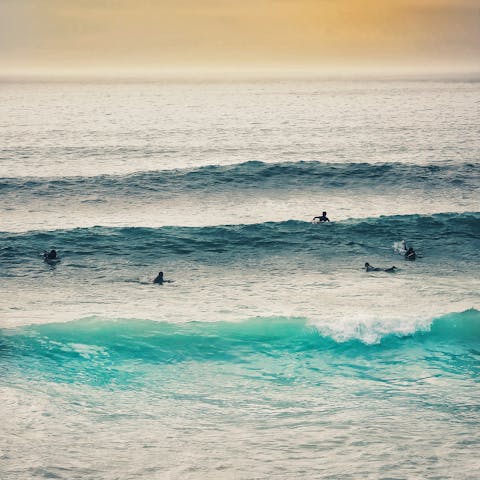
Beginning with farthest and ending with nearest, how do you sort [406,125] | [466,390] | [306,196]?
[406,125] → [306,196] → [466,390]

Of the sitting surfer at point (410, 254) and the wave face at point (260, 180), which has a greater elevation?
the wave face at point (260, 180)

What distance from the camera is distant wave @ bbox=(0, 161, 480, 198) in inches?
1337

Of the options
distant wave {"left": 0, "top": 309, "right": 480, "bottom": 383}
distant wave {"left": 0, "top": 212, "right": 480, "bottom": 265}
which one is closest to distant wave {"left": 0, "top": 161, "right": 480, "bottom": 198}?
distant wave {"left": 0, "top": 212, "right": 480, "bottom": 265}

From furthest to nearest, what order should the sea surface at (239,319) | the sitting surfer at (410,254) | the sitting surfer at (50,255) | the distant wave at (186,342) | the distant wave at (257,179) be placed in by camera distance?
the distant wave at (257,179)
the sitting surfer at (410,254)
the sitting surfer at (50,255)
the distant wave at (186,342)
the sea surface at (239,319)

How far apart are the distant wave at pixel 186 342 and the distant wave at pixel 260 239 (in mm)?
6910

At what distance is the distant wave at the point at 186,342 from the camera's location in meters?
16.3

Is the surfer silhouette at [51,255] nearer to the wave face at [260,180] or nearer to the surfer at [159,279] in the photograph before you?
the surfer at [159,279]

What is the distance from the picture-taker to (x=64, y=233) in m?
26.3

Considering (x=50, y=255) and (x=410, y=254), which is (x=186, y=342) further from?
(x=410, y=254)

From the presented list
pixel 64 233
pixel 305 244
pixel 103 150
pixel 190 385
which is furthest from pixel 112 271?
pixel 103 150

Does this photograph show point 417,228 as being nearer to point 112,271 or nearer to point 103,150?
point 112,271

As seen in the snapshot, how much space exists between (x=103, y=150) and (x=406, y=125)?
27093 mm

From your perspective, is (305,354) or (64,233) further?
(64,233)

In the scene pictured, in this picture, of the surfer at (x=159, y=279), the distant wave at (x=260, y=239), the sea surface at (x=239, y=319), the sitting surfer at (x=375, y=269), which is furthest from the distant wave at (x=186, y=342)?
the distant wave at (x=260, y=239)
